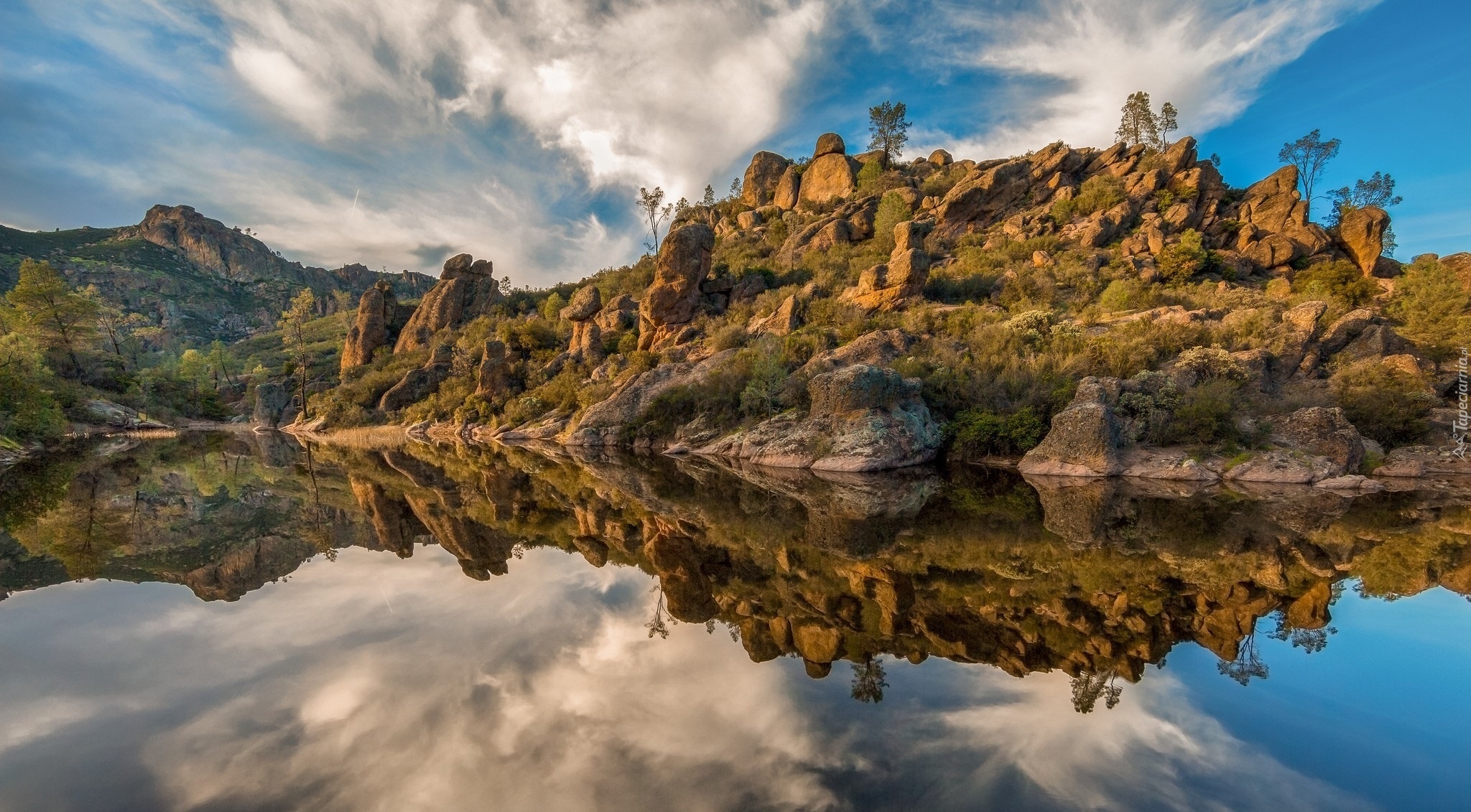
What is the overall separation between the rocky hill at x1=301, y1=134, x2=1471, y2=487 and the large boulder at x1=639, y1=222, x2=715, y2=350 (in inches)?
8.3

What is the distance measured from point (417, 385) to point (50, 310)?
117 ft

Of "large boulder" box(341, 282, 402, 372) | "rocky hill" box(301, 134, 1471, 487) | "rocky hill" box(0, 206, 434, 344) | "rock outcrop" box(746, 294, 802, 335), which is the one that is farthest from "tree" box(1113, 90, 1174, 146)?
"rocky hill" box(0, 206, 434, 344)

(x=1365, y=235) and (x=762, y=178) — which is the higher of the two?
(x=762, y=178)

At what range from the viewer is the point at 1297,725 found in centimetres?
511

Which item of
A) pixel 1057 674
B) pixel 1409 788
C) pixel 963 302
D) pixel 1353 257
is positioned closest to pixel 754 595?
pixel 1057 674

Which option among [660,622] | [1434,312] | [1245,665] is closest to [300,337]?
[660,622]

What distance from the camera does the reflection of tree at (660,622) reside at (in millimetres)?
7445

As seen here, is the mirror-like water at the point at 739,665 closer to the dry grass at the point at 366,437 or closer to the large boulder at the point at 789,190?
the dry grass at the point at 366,437

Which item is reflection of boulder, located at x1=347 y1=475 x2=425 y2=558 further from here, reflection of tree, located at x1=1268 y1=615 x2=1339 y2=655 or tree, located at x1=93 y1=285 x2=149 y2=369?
tree, located at x1=93 y1=285 x2=149 y2=369

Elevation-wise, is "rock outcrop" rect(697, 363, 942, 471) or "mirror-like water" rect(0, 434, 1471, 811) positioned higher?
"rock outcrop" rect(697, 363, 942, 471)

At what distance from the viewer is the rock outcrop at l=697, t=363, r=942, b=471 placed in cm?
2566

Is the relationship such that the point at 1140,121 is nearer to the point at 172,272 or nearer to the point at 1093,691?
the point at 1093,691

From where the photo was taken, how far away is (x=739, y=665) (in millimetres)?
6324

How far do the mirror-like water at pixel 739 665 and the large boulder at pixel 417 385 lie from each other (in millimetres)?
49899
